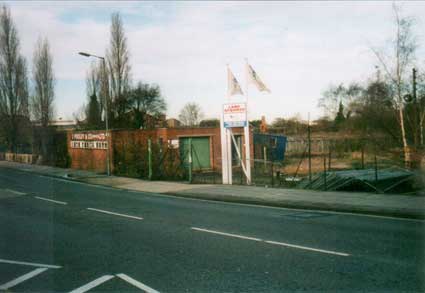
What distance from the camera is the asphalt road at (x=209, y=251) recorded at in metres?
5.80

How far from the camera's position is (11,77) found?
153ft

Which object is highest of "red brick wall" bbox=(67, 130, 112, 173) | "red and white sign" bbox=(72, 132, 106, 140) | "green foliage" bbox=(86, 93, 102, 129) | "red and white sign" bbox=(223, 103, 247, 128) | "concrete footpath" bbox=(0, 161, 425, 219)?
"green foliage" bbox=(86, 93, 102, 129)

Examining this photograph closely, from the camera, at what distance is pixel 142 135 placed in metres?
29.4

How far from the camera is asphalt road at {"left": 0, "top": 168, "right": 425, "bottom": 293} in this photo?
5801mm

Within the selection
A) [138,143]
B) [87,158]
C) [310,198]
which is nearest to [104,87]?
[138,143]

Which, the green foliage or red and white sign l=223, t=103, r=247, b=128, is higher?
the green foliage

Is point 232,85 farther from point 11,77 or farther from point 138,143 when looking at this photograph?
point 11,77

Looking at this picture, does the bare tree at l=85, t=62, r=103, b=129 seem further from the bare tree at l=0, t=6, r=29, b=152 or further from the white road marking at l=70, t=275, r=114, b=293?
the white road marking at l=70, t=275, r=114, b=293

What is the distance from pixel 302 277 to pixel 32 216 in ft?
28.7

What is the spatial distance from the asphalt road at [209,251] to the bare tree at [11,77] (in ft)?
126

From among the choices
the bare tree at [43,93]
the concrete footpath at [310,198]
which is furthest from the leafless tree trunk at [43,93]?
the concrete footpath at [310,198]

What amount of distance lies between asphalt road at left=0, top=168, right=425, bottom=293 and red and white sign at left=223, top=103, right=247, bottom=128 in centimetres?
731

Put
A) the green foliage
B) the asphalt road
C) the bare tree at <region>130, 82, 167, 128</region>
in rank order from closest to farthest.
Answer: the asphalt road < the bare tree at <region>130, 82, 167, 128</region> < the green foliage

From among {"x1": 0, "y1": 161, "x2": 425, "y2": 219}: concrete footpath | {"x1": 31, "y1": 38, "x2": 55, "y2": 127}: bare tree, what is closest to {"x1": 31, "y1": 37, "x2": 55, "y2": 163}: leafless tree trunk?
{"x1": 31, "y1": 38, "x2": 55, "y2": 127}: bare tree
